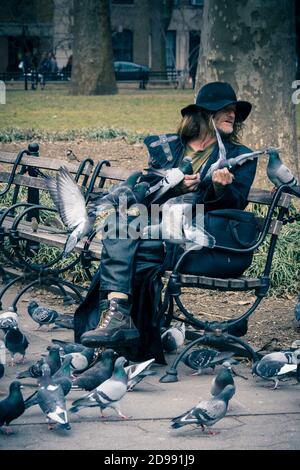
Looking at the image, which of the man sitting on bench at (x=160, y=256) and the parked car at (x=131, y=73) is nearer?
the man sitting on bench at (x=160, y=256)

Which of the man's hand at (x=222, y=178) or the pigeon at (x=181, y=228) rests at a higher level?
the man's hand at (x=222, y=178)

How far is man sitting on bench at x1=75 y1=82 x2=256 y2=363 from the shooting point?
19.3 ft

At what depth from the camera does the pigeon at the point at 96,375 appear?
5566mm

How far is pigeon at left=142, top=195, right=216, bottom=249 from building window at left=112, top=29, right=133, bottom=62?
191ft

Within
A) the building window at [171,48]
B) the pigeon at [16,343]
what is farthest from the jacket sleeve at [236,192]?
the building window at [171,48]

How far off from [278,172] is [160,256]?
3.56 feet

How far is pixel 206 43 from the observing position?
34.5 ft

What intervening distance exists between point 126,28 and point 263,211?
54.6 m

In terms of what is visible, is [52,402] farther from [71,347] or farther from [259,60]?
[259,60]

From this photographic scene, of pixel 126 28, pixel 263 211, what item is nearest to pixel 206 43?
pixel 263 211

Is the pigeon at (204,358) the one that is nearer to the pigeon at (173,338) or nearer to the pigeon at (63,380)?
the pigeon at (173,338)

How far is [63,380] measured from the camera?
17.5 feet

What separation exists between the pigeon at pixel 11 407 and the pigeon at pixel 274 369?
1.39 m

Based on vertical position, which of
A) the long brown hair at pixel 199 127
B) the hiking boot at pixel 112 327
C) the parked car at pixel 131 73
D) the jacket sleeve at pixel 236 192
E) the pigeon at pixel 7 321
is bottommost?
the pigeon at pixel 7 321
